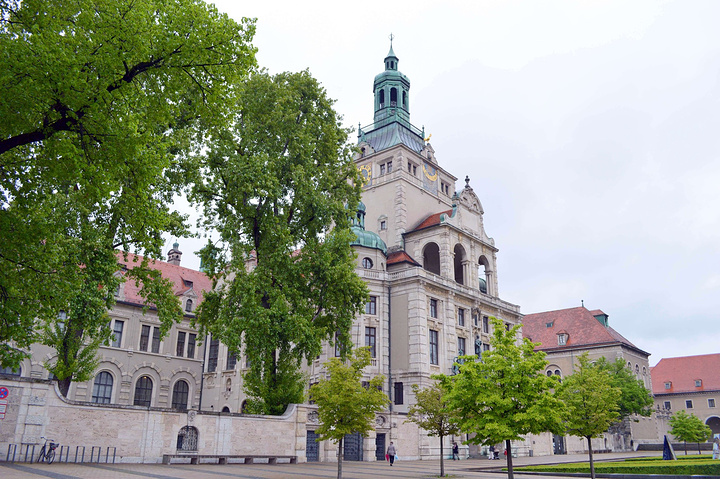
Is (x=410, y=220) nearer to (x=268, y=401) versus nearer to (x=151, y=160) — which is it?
(x=268, y=401)

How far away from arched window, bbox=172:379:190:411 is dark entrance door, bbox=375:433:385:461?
67.2 ft

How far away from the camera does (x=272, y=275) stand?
25.4 metres

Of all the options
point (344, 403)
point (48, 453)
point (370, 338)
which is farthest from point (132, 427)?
point (370, 338)

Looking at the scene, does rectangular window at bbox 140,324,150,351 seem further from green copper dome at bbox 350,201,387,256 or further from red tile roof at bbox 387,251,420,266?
red tile roof at bbox 387,251,420,266

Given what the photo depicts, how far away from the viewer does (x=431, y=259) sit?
52344 millimetres

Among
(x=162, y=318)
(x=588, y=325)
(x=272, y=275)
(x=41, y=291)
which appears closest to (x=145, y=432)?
(x=162, y=318)

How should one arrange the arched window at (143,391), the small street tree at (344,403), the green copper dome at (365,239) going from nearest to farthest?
the small street tree at (344,403) → the green copper dome at (365,239) → the arched window at (143,391)

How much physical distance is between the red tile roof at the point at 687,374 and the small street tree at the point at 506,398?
75.4 metres

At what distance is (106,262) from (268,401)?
34.7 ft

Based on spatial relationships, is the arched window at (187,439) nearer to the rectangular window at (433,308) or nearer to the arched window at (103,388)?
the arched window at (103,388)

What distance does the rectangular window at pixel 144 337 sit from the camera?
151 ft

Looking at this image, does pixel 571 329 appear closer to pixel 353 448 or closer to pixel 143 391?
pixel 353 448

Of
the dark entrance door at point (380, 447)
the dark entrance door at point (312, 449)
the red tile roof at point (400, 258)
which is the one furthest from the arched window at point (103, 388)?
the red tile roof at point (400, 258)

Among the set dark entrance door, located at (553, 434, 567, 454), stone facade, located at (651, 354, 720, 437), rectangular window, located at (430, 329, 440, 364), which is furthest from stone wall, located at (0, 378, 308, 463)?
stone facade, located at (651, 354, 720, 437)
